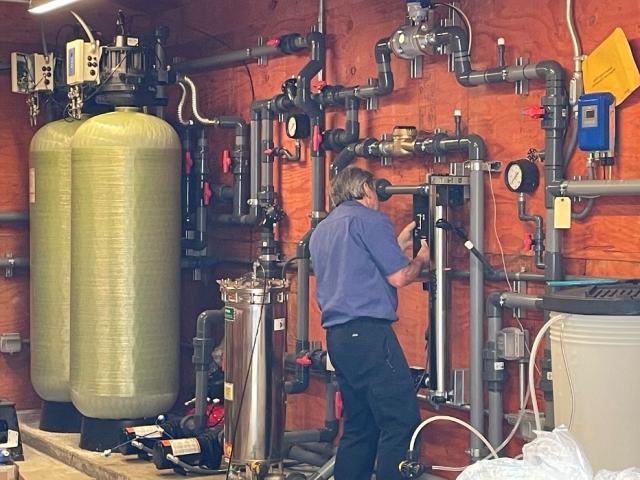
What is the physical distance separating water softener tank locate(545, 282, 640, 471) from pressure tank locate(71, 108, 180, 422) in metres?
3.45

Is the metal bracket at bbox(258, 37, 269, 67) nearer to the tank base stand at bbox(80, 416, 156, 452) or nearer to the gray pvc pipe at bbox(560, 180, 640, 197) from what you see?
the tank base stand at bbox(80, 416, 156, 452)

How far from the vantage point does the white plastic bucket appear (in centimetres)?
446

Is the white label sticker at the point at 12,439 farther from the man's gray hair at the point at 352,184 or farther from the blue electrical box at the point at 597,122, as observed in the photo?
the blue electrical box at the point at 597,122

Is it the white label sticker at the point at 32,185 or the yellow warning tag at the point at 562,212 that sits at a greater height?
the white label sticker at the point at 32,185

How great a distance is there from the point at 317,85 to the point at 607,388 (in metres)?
2.89

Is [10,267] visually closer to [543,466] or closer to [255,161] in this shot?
[255,161]

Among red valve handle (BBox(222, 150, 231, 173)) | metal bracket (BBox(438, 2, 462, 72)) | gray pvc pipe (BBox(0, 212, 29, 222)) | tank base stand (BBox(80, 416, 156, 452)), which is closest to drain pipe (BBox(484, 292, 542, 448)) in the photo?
metal bracket (BBox(438, 2, 462, 72))

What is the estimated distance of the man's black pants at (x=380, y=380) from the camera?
561 centimetres

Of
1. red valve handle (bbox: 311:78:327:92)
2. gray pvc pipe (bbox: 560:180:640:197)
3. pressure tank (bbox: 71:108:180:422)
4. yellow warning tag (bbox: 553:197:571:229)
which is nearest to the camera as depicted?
gray pvc pipe (bbox: 560:180:640:197)

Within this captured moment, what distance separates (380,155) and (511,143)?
2.86ft

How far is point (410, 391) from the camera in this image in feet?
18.5

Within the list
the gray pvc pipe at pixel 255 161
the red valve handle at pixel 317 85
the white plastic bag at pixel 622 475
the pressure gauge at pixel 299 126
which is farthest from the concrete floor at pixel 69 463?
the white plastic bag at pixel 622 475

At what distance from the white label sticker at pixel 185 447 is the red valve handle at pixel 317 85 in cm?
199

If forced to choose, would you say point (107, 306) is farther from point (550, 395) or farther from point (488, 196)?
point (550, 395)
